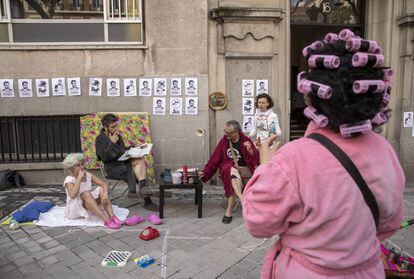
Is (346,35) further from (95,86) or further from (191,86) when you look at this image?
(95,86)

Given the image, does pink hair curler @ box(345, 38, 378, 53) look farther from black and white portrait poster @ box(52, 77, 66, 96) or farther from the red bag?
black and white portrait poster @ box(52, 77, 66, 96)

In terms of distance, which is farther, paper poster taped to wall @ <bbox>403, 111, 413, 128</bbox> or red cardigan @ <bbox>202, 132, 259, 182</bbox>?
paper poster taped to wall @ <bbox>403, 111, 413, 128</bbox>

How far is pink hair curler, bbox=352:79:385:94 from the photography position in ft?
4.15

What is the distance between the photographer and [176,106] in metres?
6.66

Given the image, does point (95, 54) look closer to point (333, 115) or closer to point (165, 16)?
point (165, 16)

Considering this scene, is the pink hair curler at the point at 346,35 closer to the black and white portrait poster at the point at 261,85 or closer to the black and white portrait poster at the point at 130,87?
the black and white portrait poster at the point at 261,85

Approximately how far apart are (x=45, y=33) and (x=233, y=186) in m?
4.60

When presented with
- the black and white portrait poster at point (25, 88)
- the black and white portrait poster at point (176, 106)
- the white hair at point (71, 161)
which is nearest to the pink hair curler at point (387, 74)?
the white hair at point (71, 161)

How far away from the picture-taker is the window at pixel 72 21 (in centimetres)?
654

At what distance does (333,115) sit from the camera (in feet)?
4.39

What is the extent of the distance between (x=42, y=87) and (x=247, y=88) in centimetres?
382

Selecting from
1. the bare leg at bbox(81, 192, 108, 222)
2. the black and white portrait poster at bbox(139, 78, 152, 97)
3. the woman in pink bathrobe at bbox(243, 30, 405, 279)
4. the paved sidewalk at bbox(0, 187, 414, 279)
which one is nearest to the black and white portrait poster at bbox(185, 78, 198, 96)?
the black and white portrait poster at bbox(139, 78, 152, 97)

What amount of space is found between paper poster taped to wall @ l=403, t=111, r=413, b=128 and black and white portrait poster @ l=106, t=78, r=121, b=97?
215 inches

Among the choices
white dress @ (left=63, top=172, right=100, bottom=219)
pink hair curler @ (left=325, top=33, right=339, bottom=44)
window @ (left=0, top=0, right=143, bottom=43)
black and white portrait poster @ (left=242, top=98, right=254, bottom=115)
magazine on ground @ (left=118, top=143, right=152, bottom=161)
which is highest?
window @ (left=0, top=0, right=143, bottom=43)
